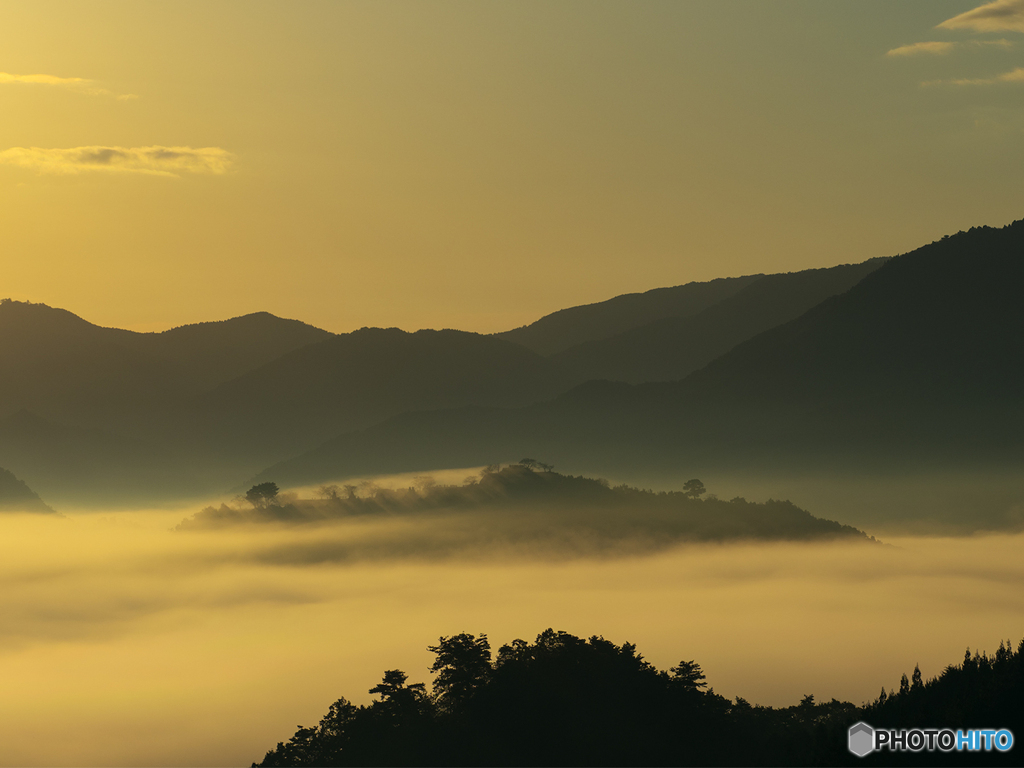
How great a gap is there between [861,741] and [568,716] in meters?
45.6

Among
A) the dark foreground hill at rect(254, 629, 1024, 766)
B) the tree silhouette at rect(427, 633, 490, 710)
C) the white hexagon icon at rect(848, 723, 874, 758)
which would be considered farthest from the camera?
the tree silhouette at rect(427, 633, 490, 710)

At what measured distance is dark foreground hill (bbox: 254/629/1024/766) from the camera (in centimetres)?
12800

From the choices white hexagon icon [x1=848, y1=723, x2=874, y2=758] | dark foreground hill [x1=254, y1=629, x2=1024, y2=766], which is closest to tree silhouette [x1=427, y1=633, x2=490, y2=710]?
dark foreground hill [x1=254, y1=629, x2=1024, y2=766]

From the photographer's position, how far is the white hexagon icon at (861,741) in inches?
3743

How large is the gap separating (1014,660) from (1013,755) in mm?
28207

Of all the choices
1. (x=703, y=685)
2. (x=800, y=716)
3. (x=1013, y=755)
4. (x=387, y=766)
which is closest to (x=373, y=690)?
(x=387, y=766)

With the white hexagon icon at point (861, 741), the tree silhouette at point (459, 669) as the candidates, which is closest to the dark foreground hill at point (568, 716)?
the tree silhouette at point (459, 669)

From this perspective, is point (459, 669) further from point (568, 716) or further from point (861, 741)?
point (861, 741)

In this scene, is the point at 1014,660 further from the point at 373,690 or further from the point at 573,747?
the point at 373,690

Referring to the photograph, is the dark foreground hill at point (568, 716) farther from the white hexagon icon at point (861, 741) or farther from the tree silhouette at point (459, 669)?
the white hexagon icon at point (861, 741)

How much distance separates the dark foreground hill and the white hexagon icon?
86.4 feet

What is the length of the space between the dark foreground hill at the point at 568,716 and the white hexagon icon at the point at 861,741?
2634cm

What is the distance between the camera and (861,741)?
9588cm

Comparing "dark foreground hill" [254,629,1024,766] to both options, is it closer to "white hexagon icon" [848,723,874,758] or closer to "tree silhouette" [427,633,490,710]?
"tree silhouette" [427,633,490,710]
